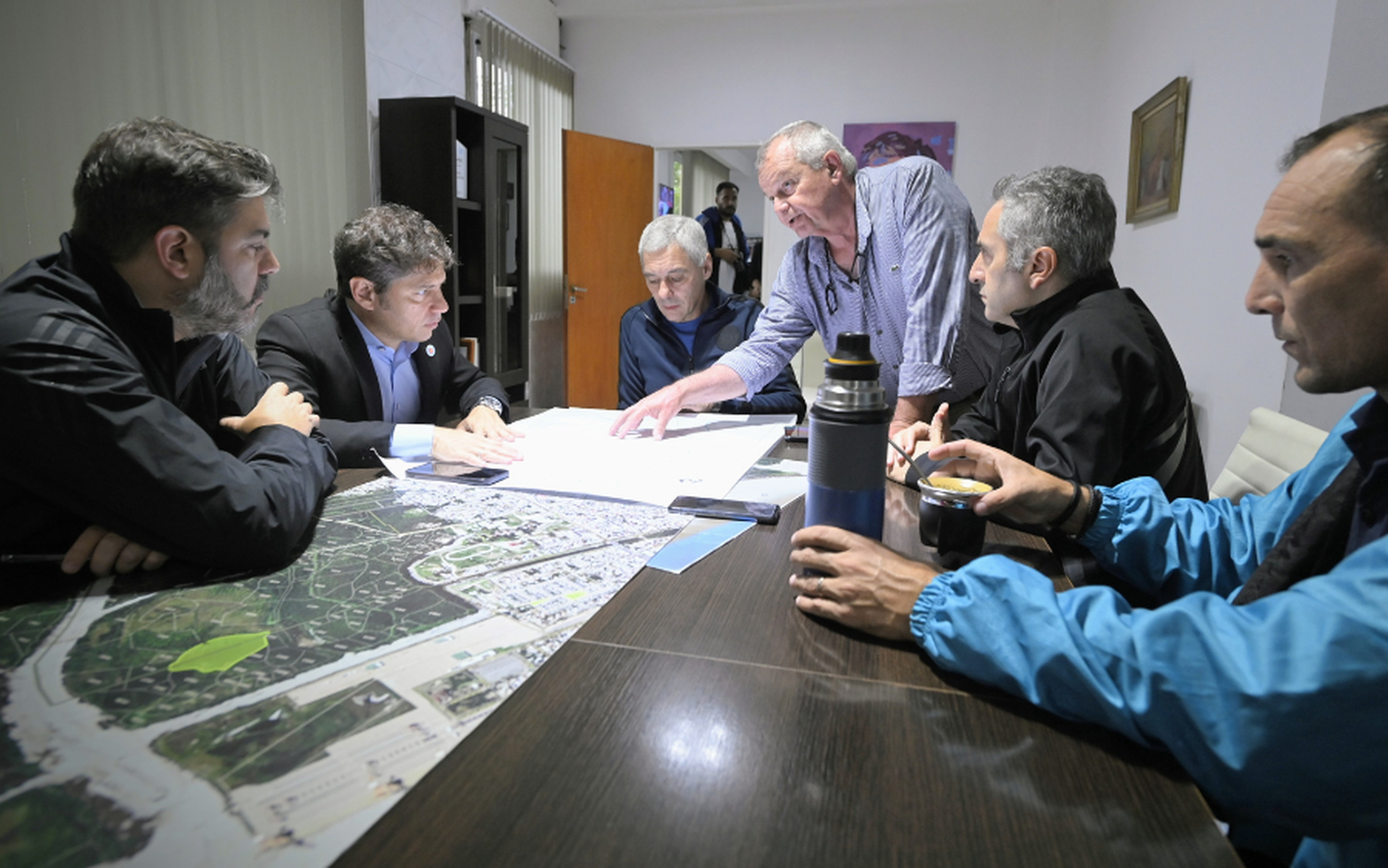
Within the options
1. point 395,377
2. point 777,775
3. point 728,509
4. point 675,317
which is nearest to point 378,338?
point 395,377

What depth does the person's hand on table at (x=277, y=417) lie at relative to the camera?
1.33 metres

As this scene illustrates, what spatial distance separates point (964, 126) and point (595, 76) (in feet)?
8.74

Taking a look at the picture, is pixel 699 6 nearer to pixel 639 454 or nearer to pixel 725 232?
pixel 725 232

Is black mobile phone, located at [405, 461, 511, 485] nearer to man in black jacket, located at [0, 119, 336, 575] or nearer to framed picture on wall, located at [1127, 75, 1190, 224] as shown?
man in black jacket, located at [0, 119, 336, 575]

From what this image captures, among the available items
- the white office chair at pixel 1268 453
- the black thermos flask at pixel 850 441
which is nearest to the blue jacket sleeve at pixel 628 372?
the white office chair at pixel 1268 453

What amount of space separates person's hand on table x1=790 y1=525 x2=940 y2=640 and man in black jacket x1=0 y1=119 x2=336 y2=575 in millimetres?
646

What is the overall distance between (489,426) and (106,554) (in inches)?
→ 36.4

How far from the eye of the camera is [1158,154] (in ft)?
11.3

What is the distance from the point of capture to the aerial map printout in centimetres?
51

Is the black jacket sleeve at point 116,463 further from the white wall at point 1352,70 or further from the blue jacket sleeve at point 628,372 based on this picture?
the white wall at point 1352,70

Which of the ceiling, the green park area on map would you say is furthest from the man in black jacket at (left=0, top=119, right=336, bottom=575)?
the ceiling

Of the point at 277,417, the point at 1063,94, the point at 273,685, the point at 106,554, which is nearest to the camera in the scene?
the point at 273,685

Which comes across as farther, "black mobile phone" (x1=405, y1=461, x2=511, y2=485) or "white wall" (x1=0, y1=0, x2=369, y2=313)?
"white wall" (x1=0, y1=0, x2=369, y2=313)

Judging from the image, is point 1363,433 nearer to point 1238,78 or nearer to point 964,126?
point 1238,78
